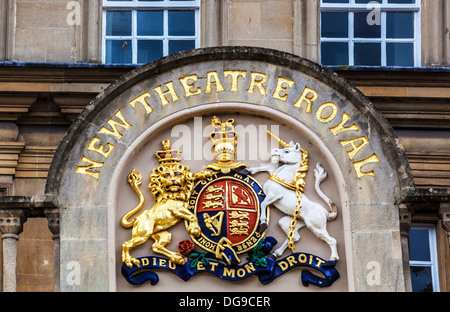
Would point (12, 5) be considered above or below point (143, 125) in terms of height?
above

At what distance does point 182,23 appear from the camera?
2536 cm

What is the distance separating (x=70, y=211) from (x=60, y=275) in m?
0.82

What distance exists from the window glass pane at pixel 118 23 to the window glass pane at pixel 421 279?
5.13 metres

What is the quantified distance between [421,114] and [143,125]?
416cm

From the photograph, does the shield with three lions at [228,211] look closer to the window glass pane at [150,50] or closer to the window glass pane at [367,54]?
the window glass pane at [150,50]

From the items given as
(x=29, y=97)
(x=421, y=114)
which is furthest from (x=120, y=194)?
(x=421, y=114)

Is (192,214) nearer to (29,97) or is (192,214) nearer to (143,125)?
(143,125)

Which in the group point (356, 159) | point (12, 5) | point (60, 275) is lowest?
point (60, 275)

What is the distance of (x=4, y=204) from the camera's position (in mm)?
22297

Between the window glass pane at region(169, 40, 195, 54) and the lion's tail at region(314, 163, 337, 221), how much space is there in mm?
3309

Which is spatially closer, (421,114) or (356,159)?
(356,159)

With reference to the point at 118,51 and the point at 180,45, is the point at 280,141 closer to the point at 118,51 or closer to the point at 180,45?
the point at 180,45

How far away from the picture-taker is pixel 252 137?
23.2 meters

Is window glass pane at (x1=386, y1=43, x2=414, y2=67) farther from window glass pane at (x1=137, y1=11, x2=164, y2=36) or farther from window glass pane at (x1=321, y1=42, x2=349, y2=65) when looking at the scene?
window glass pane at (x1=137, y1=11, x2=164, y2=36)
